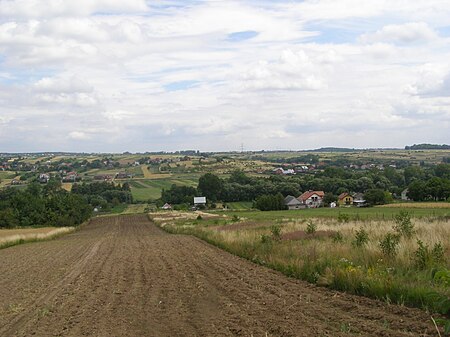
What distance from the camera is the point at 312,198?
4345 inches

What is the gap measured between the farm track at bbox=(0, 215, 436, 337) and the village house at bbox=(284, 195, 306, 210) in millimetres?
86177

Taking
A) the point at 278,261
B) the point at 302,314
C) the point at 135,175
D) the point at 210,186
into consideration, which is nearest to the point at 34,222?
the point at 210,186

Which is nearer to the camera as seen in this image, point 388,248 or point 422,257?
point 422,257

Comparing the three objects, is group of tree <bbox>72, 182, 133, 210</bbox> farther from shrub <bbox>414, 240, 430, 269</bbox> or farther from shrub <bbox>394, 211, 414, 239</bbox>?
shrub <bbox>414, 240, 430, 269</bbox>

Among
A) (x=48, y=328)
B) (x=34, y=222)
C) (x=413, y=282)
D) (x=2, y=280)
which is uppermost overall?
(x=413, y=282)

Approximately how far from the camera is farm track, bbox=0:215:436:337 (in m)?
8.62

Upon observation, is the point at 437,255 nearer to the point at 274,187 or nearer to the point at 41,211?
the point at 41,211

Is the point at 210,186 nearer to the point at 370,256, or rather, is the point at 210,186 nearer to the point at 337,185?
the point at 337,185

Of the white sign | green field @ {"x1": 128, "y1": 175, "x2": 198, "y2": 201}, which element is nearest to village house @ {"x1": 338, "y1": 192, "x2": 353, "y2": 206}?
the white sign

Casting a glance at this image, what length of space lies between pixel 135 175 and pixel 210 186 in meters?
53.3

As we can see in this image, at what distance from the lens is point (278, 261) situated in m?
15.8

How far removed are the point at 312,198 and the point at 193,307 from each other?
101396mm

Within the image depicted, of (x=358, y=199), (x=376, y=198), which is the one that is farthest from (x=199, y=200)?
(x=376, y=198)

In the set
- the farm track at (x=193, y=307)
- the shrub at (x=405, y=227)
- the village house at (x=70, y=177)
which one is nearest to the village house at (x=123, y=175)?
the village house at (x=70, y=177)
